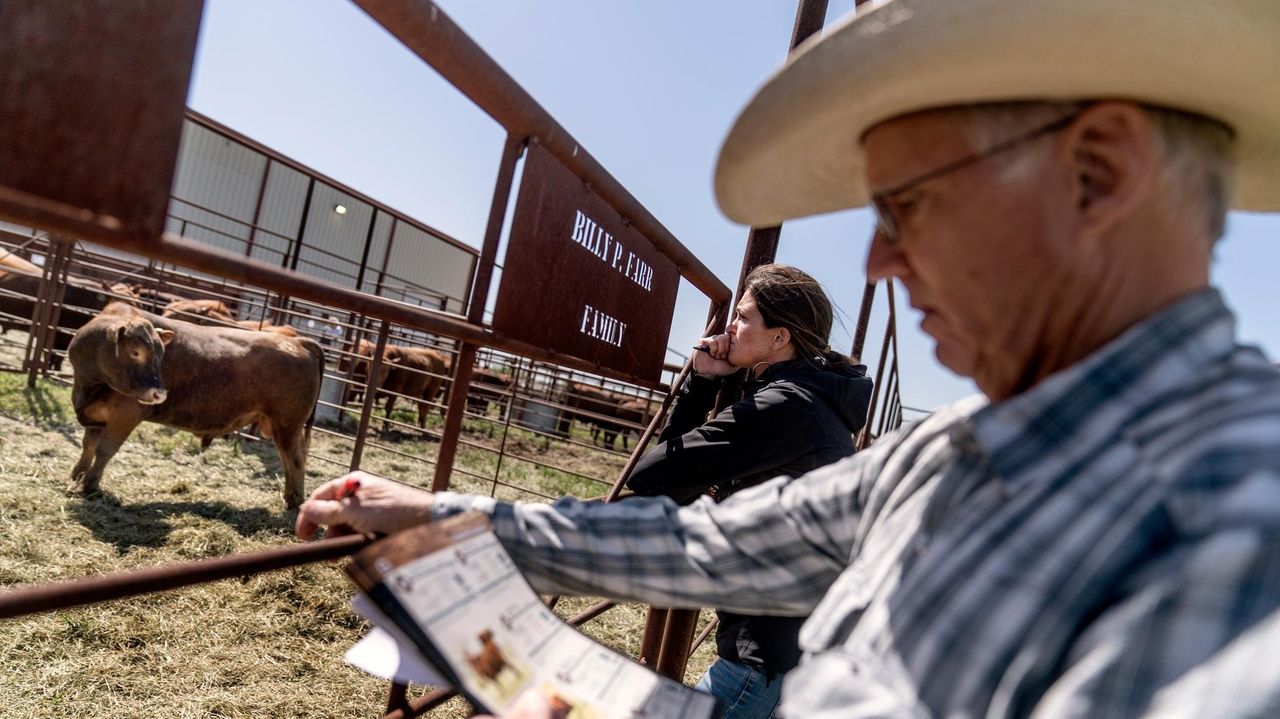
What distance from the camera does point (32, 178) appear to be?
0.70 metres

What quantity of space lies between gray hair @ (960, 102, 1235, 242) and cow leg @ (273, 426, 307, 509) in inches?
229

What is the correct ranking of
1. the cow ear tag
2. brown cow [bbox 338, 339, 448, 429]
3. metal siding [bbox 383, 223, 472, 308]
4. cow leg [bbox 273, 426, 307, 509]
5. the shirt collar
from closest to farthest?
the shirt collar < the cow ear tag < cow leg [bbox 273, 426, 307, 509] < brown cow [bbox 338, 339, 448, 429] < metal siding [bbox 383, 223, 472, 308]

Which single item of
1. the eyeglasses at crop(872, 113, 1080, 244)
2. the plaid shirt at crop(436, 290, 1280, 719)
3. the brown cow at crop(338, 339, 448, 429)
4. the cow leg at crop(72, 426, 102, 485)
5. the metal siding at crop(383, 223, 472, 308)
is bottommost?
the cow leg at crop(72, 426, 102, 485)

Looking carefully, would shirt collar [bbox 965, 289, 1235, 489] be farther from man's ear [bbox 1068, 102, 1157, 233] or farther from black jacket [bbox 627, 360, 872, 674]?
black jacket [bbox 627, 360, 872, 674]

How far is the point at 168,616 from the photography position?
3.08m

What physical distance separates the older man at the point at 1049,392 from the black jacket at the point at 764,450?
2.60 ft

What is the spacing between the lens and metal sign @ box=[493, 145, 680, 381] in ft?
5.12

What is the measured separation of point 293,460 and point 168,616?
2916mm

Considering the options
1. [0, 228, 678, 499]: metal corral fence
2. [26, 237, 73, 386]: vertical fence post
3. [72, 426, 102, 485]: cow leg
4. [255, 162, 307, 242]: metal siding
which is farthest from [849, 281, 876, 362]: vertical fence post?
[255, 162, 307, 242]: metal siding

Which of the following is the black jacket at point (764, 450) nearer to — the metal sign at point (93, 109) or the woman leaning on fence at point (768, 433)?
the woman leaning on fence at point (768, 433)

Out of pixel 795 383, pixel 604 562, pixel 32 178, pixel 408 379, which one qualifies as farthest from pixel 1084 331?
pixel 408 379

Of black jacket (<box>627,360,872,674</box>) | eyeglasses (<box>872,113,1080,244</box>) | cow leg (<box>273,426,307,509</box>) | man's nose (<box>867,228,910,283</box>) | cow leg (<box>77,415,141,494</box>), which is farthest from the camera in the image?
cow leg (<box>273,426,307,509</box>)

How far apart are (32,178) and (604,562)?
0.78 meters

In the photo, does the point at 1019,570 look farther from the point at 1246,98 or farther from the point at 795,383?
the point at 795,383
